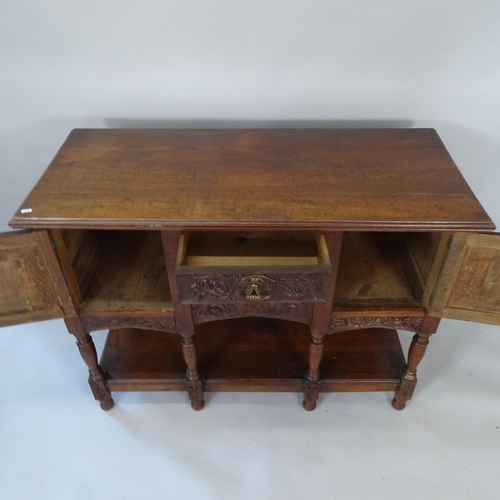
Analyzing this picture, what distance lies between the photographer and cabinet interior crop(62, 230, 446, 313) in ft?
3.52

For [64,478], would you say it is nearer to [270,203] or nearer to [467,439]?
[270,203]

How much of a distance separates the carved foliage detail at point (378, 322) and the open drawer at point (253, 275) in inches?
7.3

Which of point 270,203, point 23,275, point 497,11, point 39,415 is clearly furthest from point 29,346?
point 497,11

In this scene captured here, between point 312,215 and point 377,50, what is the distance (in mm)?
500

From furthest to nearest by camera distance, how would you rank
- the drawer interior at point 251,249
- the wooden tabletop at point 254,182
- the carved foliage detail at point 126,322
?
the carved foliage detail at point 126,322, the drawer interior at point 251,249, the wooden tabletop at point 254,182

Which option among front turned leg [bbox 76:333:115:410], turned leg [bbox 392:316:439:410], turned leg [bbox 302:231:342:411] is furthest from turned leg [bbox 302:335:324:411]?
front turned leg [bbox 76:333:115:410]

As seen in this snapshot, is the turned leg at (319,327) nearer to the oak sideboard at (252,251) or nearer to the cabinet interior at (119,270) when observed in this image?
the oak sideboard at (252,251)

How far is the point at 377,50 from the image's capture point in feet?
3.62

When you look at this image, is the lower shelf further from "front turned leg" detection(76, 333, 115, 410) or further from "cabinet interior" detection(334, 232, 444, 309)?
"cabinet interior" detection(334, 232, 444, 309)

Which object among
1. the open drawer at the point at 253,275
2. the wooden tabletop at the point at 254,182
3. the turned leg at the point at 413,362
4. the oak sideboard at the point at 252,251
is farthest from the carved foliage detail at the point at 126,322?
the turned leg at the point at 413,362

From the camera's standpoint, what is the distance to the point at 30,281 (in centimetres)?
99

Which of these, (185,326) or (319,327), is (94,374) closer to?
(185,326)

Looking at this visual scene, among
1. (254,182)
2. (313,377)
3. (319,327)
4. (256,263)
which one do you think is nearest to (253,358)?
(313,377)

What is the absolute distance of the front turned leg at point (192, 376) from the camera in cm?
117
